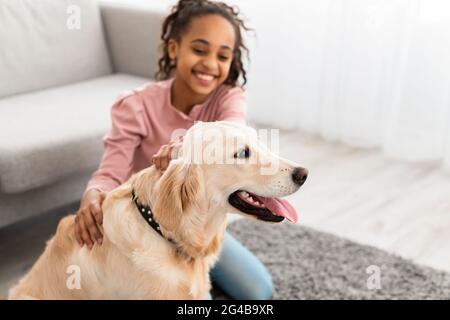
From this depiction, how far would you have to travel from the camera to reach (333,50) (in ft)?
10.1

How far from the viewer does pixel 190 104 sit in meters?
1.63

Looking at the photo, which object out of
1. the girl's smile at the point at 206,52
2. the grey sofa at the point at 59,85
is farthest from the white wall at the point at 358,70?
the girl's smile at the point at 206,52

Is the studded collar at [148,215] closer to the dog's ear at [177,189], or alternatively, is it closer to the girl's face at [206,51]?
the dog's ear at [177,189]

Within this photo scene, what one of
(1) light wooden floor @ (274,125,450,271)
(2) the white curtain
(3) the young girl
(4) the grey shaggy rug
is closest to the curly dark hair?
(3) the young girl

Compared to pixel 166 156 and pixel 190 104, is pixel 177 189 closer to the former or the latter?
pixel 166 156

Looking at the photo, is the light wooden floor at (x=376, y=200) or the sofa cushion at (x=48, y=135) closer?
the sofa cushion at (x=48, y=135)

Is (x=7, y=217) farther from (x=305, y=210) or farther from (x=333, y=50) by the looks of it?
(x=333, y=50)

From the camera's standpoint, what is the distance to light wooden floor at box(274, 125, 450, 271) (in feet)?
7.02

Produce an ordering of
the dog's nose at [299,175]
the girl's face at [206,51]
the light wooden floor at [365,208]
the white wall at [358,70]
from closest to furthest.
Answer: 1. the dog's nose at [299,175]
2. the girl's face at [206,51]
3. the light wooden floor at [365,208]
4. the white wall at [358,70]

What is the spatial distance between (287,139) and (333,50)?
57 centimetres

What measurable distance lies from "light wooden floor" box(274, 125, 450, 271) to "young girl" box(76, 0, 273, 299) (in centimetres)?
59

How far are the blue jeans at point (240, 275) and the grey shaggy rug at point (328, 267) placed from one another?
0.07 meters

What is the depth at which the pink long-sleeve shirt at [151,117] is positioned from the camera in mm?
1547

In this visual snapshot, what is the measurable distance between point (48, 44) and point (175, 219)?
1597 millimetres
